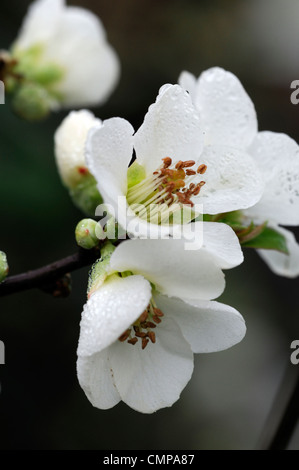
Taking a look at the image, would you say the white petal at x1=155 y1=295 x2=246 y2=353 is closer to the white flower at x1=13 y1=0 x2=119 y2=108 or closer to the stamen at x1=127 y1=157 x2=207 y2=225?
the stamen at x1=127 y1=157 x2=207 y2=225

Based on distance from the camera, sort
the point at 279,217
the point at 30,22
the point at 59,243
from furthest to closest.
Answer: the point at 59,243 < the point at 30,22 < the point at 279,217

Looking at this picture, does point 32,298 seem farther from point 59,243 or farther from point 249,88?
point 249,88

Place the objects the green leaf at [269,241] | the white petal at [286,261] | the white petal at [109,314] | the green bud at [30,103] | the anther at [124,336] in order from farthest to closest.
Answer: the green bud at [30,103], the white petal at [286,261], the green leaf at [269,241], the anther at [124,336], the white petal at [109,314]

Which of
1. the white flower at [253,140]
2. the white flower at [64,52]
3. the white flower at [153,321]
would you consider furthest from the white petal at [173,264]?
the white flower at [64,52]

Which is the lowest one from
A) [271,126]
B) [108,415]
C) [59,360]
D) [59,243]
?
[108,415]

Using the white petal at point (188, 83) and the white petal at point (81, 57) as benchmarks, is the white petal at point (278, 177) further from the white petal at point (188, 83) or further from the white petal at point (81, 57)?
the white petal at point (81, 57)

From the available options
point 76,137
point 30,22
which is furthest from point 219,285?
point 30,22

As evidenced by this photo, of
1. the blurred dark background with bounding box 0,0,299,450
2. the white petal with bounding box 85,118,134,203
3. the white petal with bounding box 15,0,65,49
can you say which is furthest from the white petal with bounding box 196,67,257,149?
the blurred dark background with bounding box 0,0,299,450
